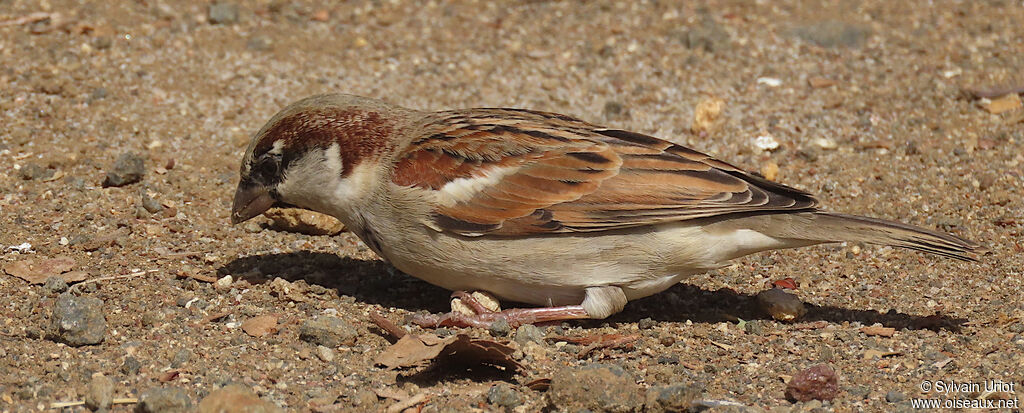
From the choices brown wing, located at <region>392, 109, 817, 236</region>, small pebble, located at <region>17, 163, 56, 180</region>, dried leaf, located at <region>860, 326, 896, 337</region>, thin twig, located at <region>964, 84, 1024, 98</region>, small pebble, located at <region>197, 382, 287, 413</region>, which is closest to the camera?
small pebble, located at <region>197, 382, 287, 413</region>

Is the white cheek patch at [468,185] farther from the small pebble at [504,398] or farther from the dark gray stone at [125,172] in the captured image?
the dark gray stone at [125,172]

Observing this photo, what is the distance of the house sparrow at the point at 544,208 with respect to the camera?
5.70 m

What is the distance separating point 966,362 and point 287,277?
12.1 feet

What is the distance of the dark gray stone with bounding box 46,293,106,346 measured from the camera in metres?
5.32

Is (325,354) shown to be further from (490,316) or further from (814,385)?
(814,385)

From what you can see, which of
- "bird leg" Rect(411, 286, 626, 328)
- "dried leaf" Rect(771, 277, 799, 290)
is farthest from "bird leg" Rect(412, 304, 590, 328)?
"dried leaf" Rect(771, 277, 799, 290)

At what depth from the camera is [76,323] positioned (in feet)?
17.5

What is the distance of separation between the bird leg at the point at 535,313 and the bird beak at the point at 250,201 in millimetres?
1141

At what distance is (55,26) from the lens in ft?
30.8

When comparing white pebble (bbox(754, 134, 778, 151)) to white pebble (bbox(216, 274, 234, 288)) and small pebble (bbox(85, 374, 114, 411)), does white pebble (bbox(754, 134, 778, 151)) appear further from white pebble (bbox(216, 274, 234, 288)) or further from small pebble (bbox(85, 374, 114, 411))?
small pebble (bbox(85, 374, 114, 411))

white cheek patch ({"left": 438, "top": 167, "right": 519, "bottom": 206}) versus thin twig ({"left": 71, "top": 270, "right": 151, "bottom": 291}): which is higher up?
white cheek patch ({"left": 438, "top": 167, "right": 519, "bottom": 206})

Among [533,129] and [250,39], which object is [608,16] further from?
[533,129]

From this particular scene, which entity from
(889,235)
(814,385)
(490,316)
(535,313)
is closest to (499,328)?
(490,316)

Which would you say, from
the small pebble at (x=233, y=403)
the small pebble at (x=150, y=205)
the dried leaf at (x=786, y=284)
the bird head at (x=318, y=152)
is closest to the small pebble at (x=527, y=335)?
the bird head at (x=318, y=152)
